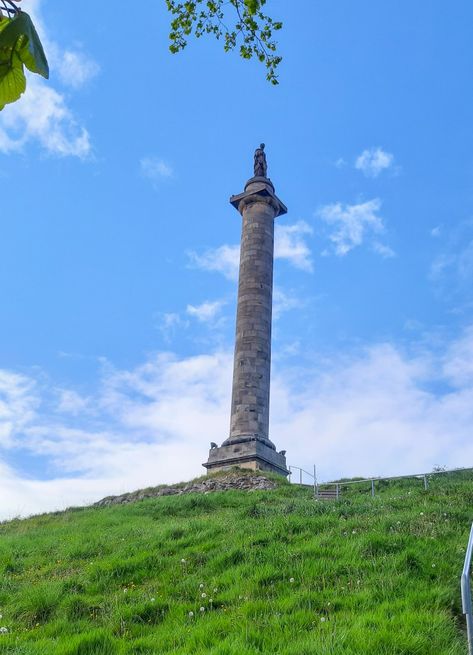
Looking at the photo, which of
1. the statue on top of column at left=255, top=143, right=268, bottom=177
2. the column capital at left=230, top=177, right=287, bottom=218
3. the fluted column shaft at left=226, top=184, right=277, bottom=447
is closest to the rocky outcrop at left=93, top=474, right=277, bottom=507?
the fluted column shaft at left=226, top=184, right=277, bottom=447

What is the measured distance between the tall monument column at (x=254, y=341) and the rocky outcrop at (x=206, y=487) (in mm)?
1496

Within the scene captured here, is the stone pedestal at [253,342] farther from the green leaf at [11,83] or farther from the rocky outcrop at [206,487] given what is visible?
the green leaf at [11,83]

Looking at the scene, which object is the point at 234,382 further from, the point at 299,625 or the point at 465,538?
the point at 299,625

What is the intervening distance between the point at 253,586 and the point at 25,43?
25.3 feet

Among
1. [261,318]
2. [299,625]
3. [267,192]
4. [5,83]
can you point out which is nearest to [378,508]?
[299,625]

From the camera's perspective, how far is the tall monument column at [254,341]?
25.4 m

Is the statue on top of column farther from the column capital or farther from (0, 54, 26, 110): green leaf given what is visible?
(0, 54, 26, 110): green leaf

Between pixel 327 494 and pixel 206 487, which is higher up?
pixel 206 487

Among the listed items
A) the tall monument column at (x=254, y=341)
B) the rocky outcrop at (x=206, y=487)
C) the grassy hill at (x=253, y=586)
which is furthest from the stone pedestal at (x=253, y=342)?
the grassy hill at (x=253, y=586)

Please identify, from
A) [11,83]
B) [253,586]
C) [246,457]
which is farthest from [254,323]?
[11,83]

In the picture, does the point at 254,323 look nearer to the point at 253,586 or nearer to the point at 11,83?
the point at 253,586

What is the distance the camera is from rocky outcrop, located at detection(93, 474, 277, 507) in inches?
868

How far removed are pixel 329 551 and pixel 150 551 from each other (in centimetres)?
308

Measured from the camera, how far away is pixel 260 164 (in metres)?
32.5
